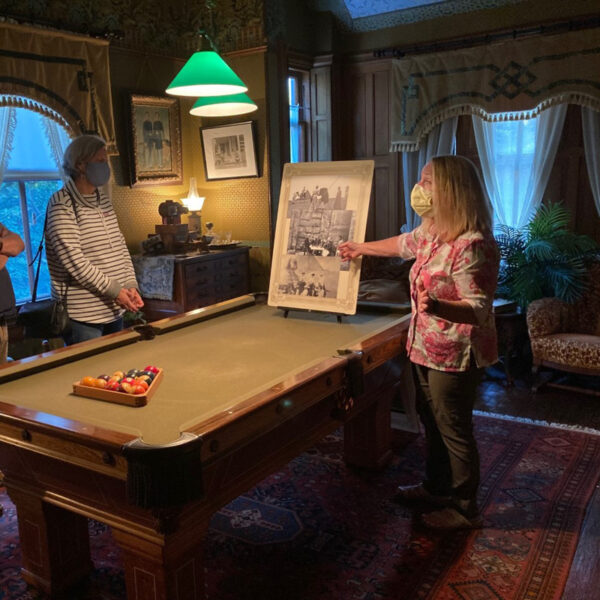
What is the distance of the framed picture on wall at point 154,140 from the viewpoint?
5.36 metres

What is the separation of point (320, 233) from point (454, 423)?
1.07m

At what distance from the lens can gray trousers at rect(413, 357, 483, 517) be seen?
2557 mm

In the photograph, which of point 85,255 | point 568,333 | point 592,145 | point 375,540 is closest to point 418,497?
point 375,540

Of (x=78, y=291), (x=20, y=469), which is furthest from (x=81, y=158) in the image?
(x=20, y=469)

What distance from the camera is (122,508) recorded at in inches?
71.7

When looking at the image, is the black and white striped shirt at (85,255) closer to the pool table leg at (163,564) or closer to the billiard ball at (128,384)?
the billiard ball at (128,384)

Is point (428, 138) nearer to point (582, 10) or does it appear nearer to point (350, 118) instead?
point (350, 118)

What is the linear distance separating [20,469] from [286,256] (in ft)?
5.04

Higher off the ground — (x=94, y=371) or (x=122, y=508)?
(x=94, y=371)

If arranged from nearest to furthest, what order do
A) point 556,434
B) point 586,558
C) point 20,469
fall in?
1. point 20,469
2. point 586,558
3. point 556,434

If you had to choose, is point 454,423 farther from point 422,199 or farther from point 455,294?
point 422,199

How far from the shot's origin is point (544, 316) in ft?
14.6

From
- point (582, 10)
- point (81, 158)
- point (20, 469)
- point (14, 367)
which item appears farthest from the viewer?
point (582, 10)

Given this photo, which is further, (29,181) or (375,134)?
(375,134)
